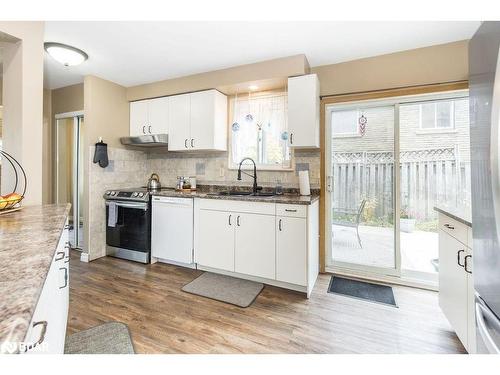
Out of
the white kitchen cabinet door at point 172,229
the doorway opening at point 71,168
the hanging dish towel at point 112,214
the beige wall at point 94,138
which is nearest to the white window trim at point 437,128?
the white kitchen cabinet door at point 172,229

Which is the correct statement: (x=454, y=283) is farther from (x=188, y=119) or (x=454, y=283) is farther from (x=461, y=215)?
(x=188, y=119)

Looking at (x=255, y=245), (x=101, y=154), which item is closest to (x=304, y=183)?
(x=255, y=245)

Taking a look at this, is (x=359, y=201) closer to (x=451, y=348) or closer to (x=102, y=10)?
(x=451, y=348)

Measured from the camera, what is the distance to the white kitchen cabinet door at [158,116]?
11.2 ft

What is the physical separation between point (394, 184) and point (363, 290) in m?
1.19

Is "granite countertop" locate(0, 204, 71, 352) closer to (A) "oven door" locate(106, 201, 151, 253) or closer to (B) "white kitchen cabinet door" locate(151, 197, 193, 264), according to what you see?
(B) "white kitchen cabinet door" locate(151, 197, 193, 264)

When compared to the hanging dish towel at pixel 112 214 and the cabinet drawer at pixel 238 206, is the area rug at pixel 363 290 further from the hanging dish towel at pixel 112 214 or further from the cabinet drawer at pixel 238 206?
the hanging dish towel at pixel 112 214

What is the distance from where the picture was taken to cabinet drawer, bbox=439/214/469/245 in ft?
4.75

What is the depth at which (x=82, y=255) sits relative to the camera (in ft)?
10.6

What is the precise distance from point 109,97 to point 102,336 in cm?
306

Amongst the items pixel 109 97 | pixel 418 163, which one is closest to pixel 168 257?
pixel 109 97

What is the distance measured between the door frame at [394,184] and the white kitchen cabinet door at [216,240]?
113cm

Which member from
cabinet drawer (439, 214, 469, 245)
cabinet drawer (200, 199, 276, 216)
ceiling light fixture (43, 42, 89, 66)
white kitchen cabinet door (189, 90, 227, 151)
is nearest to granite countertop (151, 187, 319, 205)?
cabinet drawer (200, 199, 276, 216)
